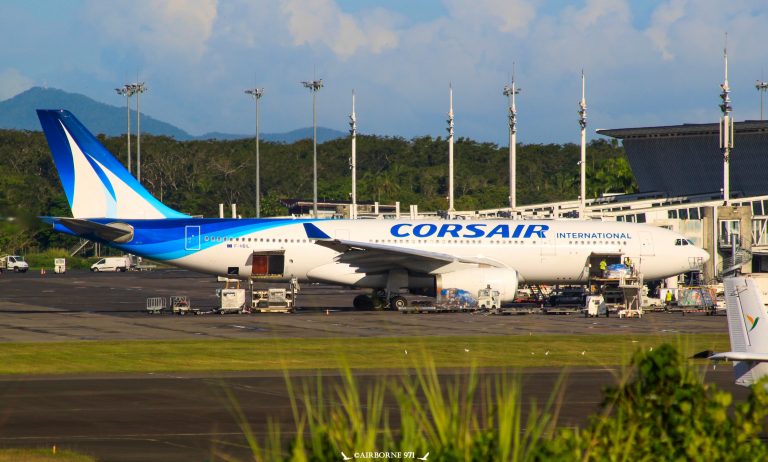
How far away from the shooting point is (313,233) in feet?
160

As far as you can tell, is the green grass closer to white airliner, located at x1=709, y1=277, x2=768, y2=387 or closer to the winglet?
white airliner, located at x1=709, y1=277, x2=768, y2=387

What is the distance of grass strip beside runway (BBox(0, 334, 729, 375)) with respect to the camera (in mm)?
30203

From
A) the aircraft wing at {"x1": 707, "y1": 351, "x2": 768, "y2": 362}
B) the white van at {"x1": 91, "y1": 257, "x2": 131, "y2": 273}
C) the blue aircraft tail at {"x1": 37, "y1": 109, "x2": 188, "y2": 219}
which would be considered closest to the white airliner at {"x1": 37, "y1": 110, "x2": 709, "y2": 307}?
the blue aircraft tail at {"x1": 37, "y1": 109, "x2": 188, "y2": 219}

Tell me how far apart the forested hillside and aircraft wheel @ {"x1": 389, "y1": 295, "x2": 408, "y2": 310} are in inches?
2499

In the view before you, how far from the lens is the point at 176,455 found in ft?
57.4

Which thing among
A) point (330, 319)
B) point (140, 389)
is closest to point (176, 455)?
point (140, 389)

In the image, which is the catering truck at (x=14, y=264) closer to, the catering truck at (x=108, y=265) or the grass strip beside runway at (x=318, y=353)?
the catering truck at (x=108, y=265)

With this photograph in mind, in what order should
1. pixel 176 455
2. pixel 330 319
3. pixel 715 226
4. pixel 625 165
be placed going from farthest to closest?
pixel 625 165, pixel 715 226, pixel 330 319, pixel 176 455

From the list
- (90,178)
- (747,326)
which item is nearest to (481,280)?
(90,178)

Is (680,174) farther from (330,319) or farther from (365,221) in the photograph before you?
(330,319)

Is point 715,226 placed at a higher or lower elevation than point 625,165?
lower

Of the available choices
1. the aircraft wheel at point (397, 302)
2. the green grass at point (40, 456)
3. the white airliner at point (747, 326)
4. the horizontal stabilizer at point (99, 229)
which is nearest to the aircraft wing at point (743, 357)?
the white airliner at point (747, 326)

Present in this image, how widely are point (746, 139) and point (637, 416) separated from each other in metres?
82.0

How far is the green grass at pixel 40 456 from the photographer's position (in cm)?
1714
